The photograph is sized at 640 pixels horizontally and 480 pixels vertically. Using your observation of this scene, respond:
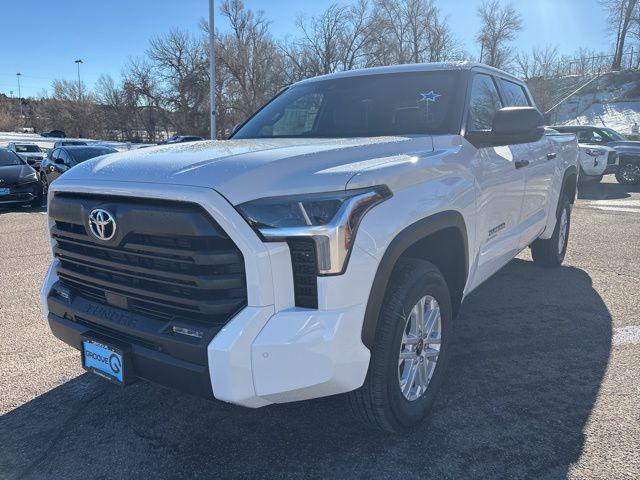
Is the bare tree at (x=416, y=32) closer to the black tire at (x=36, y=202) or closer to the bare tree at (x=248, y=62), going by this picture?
the bare tree at (x=248, y=62)

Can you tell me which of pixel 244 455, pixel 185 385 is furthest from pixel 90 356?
pixel 244 455

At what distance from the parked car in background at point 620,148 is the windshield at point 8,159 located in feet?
45.9

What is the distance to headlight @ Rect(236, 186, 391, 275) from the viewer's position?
6.66ft

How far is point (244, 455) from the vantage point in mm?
2588

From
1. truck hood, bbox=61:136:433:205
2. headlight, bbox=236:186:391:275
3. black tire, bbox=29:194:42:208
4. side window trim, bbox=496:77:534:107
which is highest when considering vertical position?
side window trim, bbox=496:77:534:107

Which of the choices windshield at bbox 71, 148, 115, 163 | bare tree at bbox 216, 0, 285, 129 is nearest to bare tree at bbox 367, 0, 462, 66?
bare tree at bbox 216, 0, 285, 129

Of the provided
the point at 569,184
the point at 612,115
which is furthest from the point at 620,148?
the point at 612,115

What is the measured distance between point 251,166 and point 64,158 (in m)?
11.9

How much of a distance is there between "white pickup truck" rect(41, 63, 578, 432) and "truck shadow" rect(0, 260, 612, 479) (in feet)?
0.73

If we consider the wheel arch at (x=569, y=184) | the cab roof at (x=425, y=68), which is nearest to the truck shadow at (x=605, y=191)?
the wheel arch at (x=569, y=184)

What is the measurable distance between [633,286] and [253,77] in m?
41.4

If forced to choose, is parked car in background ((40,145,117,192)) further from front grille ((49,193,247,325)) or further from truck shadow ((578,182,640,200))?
truck shadow ((578,182,640,200))

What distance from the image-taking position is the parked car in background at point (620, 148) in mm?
14453

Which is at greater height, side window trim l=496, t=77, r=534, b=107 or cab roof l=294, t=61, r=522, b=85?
cab roof l=294, t=61, r=522, b=85
